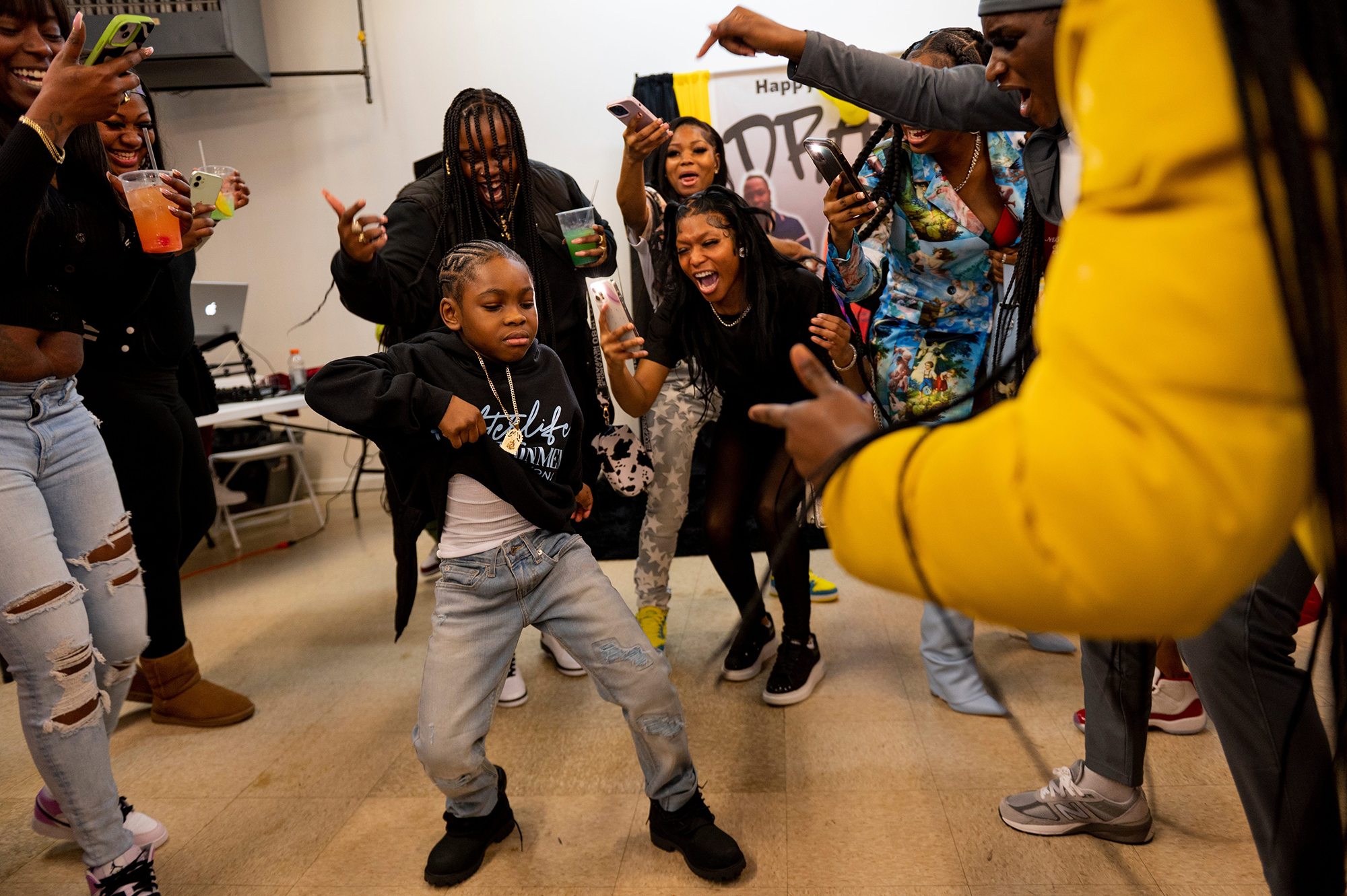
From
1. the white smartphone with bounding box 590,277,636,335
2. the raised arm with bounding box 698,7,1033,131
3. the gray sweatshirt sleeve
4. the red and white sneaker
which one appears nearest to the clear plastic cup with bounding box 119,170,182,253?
the white smartphone with bounding box 590,277,636,335

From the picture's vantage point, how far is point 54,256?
1.62 metres

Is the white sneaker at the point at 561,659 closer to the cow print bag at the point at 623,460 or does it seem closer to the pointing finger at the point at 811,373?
the cow print bag at the point at 623,460

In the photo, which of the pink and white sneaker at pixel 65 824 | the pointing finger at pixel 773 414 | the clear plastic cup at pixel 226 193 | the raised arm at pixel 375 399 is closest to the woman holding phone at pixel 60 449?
the pink and white sneaker at pixel 65 824

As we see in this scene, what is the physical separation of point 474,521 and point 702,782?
0.82m

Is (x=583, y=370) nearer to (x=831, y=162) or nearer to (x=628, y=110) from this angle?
(x=628, y=110)

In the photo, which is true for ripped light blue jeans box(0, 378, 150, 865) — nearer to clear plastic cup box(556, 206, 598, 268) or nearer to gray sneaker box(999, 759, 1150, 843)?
clear plastic cup box(556, 206, 598, 268)

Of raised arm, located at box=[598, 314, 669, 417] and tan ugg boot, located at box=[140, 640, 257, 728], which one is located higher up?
raised arm, located at box=[598, 314, 669, 417]

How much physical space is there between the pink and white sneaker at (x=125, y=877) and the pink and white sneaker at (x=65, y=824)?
0.15 metres

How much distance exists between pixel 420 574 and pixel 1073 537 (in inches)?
142

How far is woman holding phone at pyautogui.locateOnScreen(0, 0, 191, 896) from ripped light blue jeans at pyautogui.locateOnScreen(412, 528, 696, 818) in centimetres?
60

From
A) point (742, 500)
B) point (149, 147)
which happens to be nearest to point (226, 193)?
point (149, 147)

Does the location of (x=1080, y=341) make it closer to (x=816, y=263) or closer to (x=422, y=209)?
(x=422, y=209)

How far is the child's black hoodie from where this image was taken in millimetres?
1684

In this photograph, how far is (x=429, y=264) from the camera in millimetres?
2318
